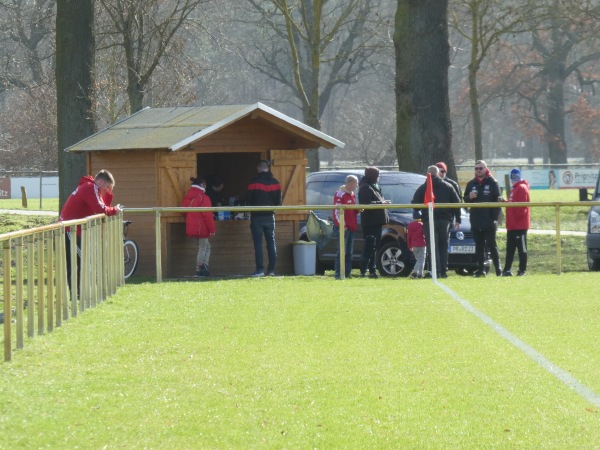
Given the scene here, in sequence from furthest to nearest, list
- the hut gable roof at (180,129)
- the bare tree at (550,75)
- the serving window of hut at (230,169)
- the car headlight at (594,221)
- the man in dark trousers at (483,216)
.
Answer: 1. the bare tree at (550,75)
2. the serving window of hut at (230,169)
3. the car headlight at (594,221)
4. the hut gable roof at (180,129)
5. the man in dark trousers at (483,216)

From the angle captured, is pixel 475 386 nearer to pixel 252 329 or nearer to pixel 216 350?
pixel 216 350

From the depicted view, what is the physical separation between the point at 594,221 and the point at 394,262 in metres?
3.88

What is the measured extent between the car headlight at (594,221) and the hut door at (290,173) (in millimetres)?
5283

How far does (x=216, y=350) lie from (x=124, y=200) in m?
10.8

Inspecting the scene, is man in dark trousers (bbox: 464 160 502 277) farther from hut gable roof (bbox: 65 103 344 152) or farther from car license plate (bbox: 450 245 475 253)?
hut gable roof (bbox: 65 103 344 152)

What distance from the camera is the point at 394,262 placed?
21953 millimetres

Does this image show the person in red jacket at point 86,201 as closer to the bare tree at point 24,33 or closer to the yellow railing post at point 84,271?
the yellow railing post at point 84,271

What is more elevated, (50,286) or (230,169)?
(230,169)

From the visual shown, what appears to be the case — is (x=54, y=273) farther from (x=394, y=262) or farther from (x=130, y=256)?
(x=394, y=262)

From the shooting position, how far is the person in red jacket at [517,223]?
20.4 metres

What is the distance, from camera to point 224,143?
21.8m

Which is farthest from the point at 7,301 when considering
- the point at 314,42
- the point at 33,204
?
the point at 33,204

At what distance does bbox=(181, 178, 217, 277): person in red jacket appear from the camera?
2041 centimetres

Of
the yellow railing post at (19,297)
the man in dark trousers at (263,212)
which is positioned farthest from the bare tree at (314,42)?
the yellow railing post at (19,297)
